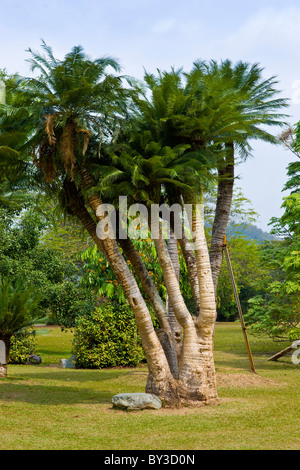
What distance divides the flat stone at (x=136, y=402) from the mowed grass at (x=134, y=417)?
13cm

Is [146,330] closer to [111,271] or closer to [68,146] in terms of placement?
[68,146]

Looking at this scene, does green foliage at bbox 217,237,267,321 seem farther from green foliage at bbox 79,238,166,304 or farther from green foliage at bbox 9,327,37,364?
green foliage at bbox 9,327,37,364

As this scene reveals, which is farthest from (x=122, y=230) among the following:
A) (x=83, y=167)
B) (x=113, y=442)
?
(x=113, y=442)

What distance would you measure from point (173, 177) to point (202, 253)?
167cm

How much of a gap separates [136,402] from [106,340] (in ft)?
24.9

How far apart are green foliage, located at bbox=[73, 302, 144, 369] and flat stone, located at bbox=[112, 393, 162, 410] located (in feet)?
23.7

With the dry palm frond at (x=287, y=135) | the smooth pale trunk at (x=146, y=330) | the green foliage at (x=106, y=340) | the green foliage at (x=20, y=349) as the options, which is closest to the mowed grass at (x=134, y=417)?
the smooth pale trunk at (x=146, y=330)

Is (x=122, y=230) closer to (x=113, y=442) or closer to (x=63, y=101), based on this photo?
(x=63, y=101)

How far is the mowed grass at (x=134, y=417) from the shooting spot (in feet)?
23.1

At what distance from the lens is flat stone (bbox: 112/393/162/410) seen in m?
9.09

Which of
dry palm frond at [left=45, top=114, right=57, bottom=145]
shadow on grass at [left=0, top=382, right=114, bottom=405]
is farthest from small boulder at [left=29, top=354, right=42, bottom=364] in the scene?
dry palm frond at [left=45, top=114, right=57, bottom=145]

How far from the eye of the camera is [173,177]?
920 cm

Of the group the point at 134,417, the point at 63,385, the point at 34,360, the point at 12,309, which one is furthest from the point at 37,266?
the point at 134,417

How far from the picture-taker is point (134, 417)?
862 centimetres
